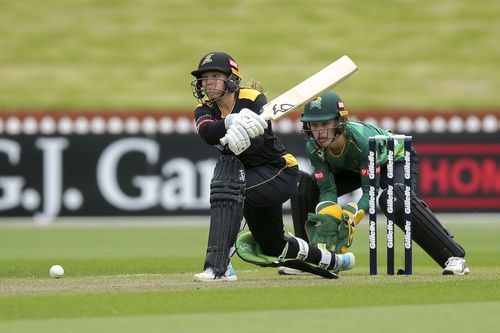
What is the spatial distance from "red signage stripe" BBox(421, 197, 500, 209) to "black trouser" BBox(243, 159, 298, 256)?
799cm

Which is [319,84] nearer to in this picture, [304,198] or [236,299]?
[304,198]

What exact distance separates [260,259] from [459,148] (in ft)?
26.9

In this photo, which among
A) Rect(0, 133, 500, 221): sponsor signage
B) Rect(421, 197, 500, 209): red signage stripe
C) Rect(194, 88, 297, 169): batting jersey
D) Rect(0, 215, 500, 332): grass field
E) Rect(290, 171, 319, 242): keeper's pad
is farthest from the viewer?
Rect(421, 197, 500, 209): red signage stripe

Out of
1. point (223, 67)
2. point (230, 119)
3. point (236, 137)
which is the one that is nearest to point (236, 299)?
point (236, 137)

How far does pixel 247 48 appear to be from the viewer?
21359mm

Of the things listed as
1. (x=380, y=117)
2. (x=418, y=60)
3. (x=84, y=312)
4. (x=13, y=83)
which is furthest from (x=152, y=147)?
(x=84, y=312)

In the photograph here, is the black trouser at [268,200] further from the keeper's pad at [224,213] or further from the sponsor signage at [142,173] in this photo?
the sponsor signage at [142,173]

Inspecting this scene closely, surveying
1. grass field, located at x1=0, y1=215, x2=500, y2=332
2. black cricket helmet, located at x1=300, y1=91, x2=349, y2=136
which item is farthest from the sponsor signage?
black cricket helmet, located at x1=300, y1=91, x2=349, y2=136

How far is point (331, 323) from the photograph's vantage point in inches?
215

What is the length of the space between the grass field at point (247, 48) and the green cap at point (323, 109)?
1115cm

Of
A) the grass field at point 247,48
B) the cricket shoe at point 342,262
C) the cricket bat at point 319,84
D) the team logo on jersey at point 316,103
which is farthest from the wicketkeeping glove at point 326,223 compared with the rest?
the grass field at point 247,48

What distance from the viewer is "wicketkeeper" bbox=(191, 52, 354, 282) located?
7156mm

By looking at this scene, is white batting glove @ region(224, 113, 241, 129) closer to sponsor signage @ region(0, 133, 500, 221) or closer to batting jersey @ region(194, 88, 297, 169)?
batting jersey @ region(194, 88, 297, 169)

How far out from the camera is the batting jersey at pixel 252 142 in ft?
24.0
